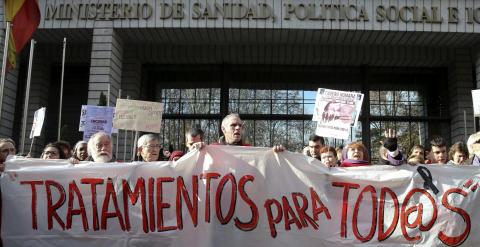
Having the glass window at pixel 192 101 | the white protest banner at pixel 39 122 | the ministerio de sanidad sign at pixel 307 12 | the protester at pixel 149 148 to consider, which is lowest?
the protester at pixel 149 148

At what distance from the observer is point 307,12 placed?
11922mm

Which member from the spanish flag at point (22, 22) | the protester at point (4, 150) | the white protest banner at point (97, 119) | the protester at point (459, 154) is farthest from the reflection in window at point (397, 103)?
the protester at point (4, 150)

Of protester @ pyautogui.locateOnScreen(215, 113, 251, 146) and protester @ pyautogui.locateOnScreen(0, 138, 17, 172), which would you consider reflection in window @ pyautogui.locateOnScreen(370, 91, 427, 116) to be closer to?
protester @ pyautogui.locateOnScreen(215, 113, 251, 146)

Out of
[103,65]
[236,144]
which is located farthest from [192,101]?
[236,144]

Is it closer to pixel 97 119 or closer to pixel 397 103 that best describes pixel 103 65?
pixel 97 119

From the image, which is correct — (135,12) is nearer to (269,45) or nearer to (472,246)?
(269,45)

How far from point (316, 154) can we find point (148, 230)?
260 cm

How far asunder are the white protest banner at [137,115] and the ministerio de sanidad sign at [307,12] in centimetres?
504

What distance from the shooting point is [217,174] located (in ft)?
15.7

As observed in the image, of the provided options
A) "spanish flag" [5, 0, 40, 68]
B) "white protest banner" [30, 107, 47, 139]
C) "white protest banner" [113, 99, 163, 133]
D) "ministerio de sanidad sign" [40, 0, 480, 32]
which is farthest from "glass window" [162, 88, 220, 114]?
"white protest banner" [113, 99, 163, 133]

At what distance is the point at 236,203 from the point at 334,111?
7.46ft

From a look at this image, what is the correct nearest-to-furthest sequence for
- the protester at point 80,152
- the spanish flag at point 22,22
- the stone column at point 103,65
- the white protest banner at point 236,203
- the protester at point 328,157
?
the white protest banner at point 236,203 → the protester at point 328,157 → the protester at point 80,152 → the spanish flag at point 22,22 → the stone column at point 103,65

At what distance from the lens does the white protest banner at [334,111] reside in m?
6.32

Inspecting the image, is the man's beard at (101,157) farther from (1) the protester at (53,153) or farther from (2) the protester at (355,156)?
(2) the protester at (355,156)
